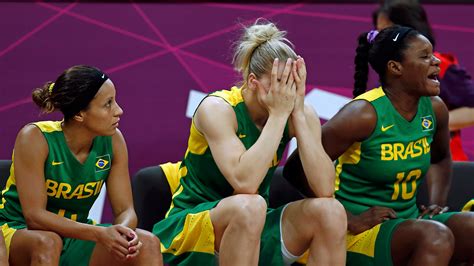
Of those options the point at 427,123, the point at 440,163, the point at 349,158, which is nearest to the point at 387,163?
the point at 349,158

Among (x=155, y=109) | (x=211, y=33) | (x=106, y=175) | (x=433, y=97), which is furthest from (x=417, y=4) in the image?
(x=106, y=175)

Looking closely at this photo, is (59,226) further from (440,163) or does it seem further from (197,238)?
(440,163)

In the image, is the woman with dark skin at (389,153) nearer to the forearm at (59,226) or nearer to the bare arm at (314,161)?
the bare arm at (314,161)

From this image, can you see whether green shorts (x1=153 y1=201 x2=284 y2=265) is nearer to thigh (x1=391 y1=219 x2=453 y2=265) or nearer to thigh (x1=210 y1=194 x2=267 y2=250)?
thigh (x1=210 y1=194 x2=267 y2=250)

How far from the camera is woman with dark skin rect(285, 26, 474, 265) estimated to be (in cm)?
458

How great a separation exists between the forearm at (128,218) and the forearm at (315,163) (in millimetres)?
763

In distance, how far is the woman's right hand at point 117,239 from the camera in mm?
4211

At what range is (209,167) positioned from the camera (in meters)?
4.66

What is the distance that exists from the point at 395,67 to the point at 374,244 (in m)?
0.81

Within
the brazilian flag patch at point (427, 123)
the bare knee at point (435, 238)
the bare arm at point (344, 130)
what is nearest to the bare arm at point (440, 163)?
the brazilian flag patch at point (427, 123)

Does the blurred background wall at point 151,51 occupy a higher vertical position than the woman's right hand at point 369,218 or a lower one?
higher

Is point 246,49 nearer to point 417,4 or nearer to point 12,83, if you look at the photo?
point 417,4

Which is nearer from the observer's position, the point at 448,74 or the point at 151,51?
the point at 448,74

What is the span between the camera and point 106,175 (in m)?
4.64
